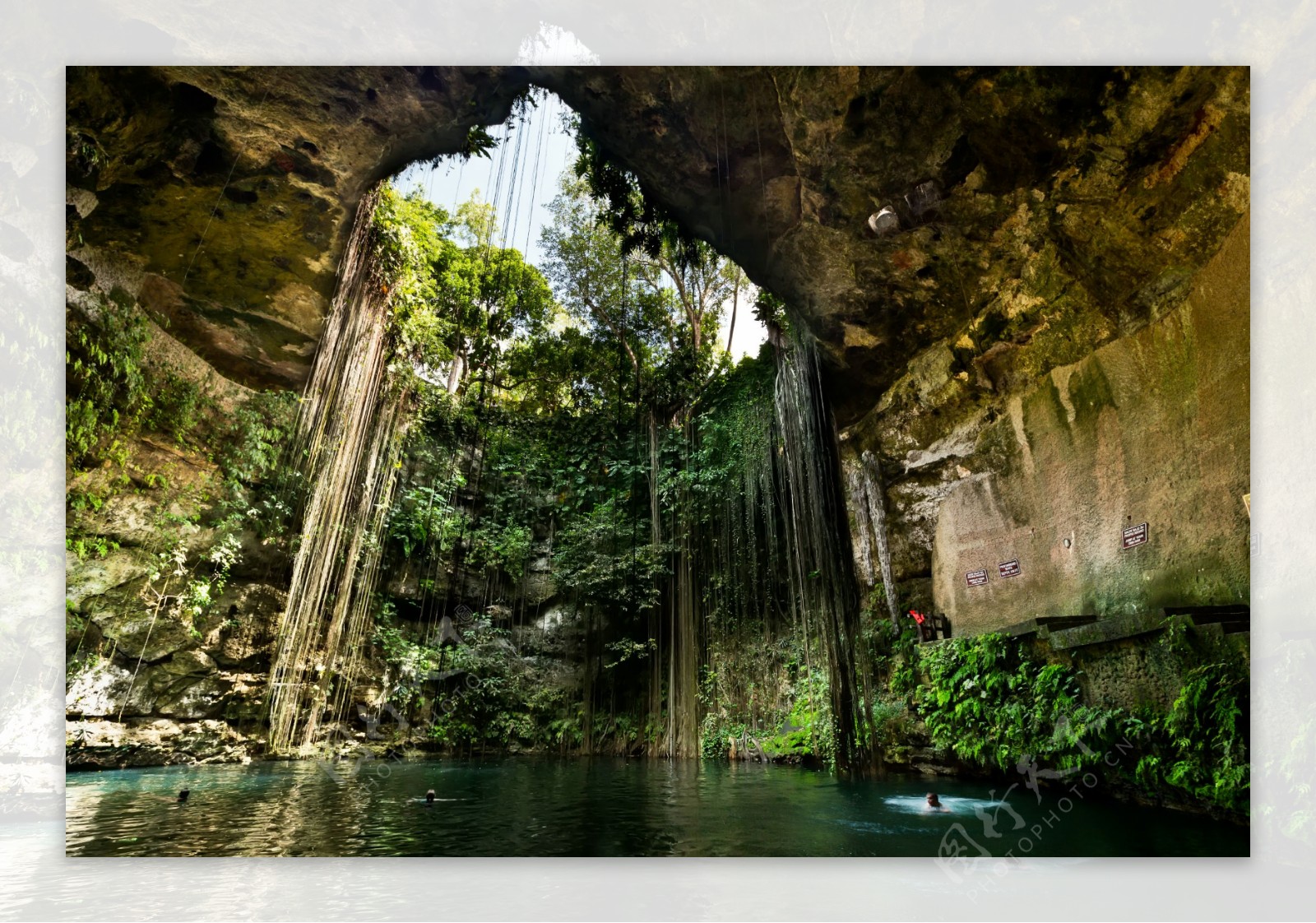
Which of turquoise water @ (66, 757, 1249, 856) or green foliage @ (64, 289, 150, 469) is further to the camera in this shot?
green foliage @ (64, 289, 150, 469)

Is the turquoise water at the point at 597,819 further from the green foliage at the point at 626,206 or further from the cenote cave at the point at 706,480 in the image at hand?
the green foliage at the point at 626,206

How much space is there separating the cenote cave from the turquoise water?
39 millimetres

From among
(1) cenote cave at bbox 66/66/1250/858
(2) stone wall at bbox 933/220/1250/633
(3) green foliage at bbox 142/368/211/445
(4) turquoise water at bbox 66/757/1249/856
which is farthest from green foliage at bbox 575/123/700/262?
(4) turquoise water at bbox 66/757/1249/856

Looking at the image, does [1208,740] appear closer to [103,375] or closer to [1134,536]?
[1134,536]

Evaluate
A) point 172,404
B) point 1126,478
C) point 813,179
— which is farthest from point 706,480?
point 172,404

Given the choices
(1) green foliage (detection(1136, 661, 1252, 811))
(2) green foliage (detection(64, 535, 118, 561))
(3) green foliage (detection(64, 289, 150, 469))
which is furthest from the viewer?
(2) green foliage (detection(64, 535, 118, 561))

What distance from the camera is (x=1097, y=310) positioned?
404 cm

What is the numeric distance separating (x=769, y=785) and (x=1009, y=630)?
1872mm

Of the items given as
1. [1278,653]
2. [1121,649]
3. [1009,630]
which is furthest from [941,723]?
[1278,653]

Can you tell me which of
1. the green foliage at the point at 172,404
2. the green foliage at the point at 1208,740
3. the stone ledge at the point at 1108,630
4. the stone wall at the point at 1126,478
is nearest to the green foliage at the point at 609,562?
the stone wall at the point at 1126,478

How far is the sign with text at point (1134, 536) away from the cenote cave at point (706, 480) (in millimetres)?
55

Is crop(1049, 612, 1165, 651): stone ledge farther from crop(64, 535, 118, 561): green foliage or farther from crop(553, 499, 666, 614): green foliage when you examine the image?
crop(64, 535, 118, 561): green foliage

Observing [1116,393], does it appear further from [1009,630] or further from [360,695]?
[360,695]

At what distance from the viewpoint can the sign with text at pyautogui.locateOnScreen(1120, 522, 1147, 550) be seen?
3.62m
